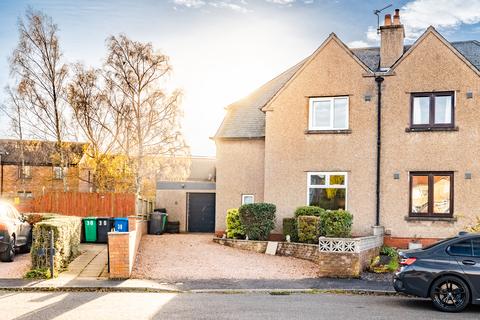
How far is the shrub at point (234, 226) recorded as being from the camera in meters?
22.9

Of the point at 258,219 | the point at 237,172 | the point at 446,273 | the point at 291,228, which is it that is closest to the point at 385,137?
the point at 291,228

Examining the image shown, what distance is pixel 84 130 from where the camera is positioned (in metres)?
39.9

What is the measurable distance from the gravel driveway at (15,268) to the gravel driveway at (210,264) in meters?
2.97

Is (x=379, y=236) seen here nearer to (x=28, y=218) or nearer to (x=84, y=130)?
(x=28, y=218)

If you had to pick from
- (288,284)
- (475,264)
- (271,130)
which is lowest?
(288,284)

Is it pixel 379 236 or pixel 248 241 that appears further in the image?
pixel 248 241

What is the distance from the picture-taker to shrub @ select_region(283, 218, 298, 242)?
21625 mm

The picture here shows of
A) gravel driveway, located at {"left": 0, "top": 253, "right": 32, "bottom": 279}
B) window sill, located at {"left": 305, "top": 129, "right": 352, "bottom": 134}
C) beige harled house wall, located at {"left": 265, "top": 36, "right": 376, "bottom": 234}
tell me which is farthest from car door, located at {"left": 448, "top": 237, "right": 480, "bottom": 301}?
gravel driveway, located at {"left": 0, "top": 253, "right": 32, "bottom": 279}

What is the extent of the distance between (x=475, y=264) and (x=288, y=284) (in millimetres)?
5080

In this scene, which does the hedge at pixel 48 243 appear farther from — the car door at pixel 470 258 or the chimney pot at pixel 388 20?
the chimney pot at pixel 388 20

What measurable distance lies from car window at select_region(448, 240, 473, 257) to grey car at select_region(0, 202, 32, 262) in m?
12.3

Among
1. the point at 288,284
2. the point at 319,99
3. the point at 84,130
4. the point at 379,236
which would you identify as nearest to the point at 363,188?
the point at 379,236

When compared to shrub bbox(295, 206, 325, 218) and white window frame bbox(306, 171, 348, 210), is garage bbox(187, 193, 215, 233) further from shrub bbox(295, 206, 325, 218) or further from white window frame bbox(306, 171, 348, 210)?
shrub bbox(295, 206, 325, 218)

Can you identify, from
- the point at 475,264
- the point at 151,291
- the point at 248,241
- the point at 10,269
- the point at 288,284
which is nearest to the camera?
the point at 475,264
